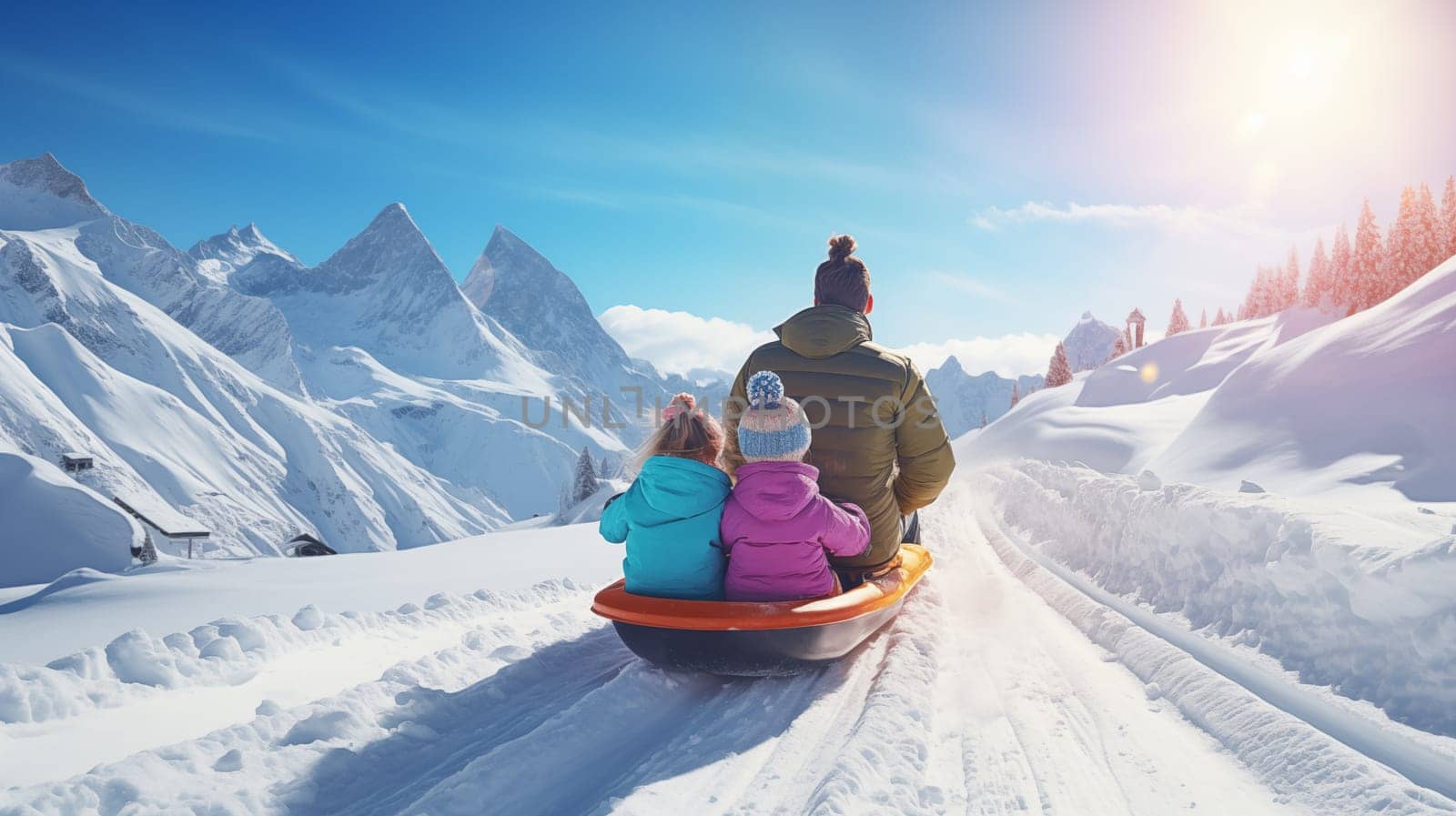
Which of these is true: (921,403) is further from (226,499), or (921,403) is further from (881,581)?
(226,499)

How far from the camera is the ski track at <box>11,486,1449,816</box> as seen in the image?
290cm

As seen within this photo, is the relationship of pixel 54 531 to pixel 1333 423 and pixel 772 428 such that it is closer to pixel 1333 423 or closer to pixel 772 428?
pixel 772 428

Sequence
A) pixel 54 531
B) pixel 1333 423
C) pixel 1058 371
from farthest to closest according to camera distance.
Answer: pixel 1058 371, pixel 54 531, pixel 1333 423

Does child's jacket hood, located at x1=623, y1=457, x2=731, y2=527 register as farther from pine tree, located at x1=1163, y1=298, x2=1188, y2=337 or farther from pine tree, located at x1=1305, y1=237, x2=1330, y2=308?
pine tree, located at x1=1163, y1=298, x2=1188, y2=337

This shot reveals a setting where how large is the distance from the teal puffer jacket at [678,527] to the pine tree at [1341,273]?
180 ft

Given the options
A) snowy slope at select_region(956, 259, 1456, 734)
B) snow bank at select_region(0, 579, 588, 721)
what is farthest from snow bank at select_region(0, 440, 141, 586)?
snowy slope at select_region(956, 259, 1456, 734)

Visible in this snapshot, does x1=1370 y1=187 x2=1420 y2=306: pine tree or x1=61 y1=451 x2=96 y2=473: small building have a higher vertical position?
x1=1370 y1=187 x2=1420 y2=306: pine tree

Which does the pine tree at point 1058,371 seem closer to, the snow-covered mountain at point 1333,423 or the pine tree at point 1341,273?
the pine tree at point 1341,273

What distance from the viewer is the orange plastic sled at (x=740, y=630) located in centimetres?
392

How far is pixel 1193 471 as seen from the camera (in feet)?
56.7

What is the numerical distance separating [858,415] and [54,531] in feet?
172

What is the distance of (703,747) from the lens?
350 cm

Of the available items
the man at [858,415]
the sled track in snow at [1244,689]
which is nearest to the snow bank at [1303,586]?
the sled track in snow at [1244,689]

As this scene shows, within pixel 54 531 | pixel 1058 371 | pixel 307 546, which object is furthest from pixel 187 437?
pixel 1058 371
